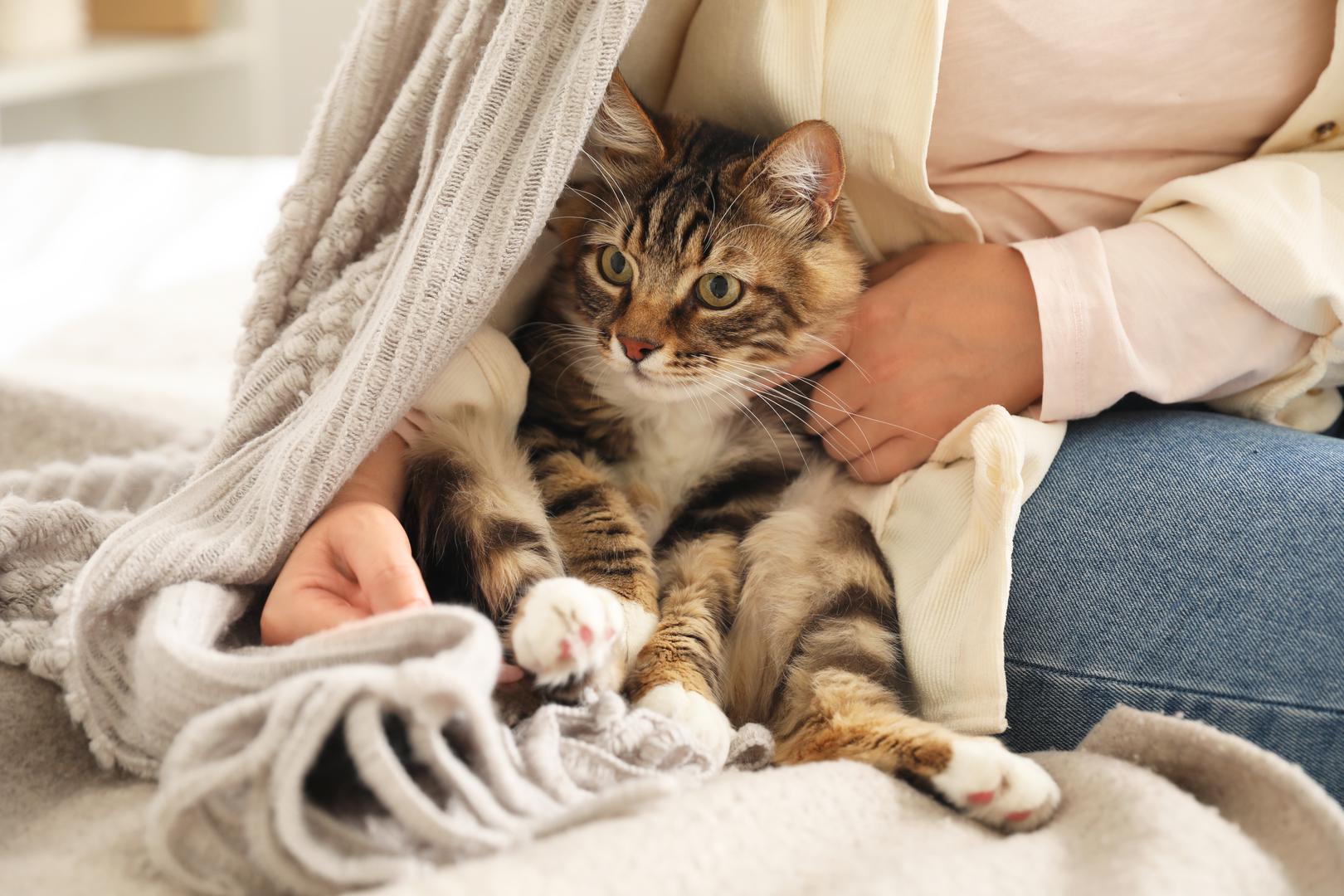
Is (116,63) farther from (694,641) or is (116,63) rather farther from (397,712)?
(397,712)

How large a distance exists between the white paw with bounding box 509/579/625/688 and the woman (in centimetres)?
15

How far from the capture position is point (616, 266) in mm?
1265

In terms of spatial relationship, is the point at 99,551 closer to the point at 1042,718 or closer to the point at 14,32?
the point at 1042,718

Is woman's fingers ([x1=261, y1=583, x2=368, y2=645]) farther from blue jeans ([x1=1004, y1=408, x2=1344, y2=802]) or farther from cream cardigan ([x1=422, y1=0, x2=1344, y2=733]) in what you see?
blue jeans ([x1=1004, y1=408, x2=1344, y2=802])

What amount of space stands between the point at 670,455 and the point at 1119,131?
62cm

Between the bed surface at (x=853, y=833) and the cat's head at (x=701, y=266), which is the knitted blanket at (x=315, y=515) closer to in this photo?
the bed surface at (x=853, y=833)

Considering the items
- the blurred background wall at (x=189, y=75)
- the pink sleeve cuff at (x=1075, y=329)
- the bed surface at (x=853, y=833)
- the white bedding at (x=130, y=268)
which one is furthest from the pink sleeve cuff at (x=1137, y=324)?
the blurred background wall at (x=189, y=75)

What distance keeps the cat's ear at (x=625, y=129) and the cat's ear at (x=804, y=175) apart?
12cm

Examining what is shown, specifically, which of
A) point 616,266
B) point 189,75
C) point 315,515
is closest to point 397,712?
point 315,515

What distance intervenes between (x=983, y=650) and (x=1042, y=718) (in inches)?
3.3

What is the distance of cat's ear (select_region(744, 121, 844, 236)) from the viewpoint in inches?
42.8

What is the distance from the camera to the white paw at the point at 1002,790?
831 mm

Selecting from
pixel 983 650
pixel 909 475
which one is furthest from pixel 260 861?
pixel 909 475

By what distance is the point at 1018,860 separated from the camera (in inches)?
29.1
